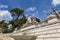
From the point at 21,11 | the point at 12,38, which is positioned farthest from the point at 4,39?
the point at 21,11

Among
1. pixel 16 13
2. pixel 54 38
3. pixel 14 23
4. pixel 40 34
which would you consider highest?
pixel 16 13

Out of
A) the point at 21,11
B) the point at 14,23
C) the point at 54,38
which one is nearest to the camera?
the point at 54,38

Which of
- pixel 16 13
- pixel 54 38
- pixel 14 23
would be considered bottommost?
pixel 54 38

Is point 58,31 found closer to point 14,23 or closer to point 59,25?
A: point 59,25

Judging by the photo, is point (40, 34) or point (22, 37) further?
point (40, 34)

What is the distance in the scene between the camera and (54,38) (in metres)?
13.6

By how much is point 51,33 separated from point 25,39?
238cm

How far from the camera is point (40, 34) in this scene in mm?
15734

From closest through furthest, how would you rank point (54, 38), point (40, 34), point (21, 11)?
1. point (54, 38)
2. point (40, 34)
3. point (21, 11)

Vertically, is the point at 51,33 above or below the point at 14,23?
below

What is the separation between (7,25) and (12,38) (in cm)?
4080

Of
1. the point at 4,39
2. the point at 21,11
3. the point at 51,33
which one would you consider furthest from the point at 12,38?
the point at 21,11

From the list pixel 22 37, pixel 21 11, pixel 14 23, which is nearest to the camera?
pixel 22 37

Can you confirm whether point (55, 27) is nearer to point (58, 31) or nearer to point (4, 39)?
point (58, 31)
